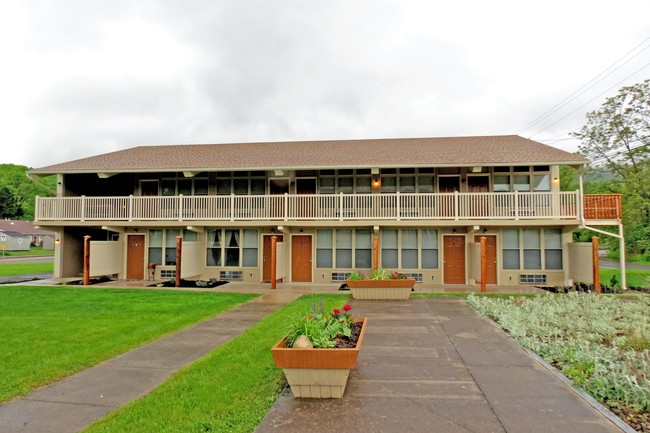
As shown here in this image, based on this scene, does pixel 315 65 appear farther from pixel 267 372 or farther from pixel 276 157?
pixel 267 372

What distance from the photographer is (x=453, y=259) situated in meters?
14.9

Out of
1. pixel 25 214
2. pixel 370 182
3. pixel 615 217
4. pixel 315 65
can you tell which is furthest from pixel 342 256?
pixel 25 214

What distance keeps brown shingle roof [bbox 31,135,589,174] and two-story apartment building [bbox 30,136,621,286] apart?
9 centimetres

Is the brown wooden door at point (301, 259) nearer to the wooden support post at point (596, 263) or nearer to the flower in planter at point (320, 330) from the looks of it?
A: the wooden support post at point (596, 263)

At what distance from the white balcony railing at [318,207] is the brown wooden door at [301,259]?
1.41m

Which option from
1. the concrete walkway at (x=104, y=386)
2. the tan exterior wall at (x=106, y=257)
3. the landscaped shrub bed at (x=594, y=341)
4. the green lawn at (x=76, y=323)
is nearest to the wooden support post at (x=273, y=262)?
the green lawn at (x=76, y=323)

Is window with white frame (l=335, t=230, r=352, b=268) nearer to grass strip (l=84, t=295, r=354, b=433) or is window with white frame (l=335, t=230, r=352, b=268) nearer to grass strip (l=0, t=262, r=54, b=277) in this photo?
A: grass strip (l=84, t=295, r=354, b=433)

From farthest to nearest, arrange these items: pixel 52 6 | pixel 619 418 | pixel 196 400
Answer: pixel 52 6 → pixel 196 400 → pixel 619 418

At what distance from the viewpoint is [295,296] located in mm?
11977

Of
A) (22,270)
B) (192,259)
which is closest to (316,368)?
(192,259)

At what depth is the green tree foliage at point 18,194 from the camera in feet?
211

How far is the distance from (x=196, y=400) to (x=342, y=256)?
11628 millimetres

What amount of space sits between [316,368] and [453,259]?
40.1 feet

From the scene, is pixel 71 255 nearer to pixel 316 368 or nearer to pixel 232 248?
pixel 232 248
